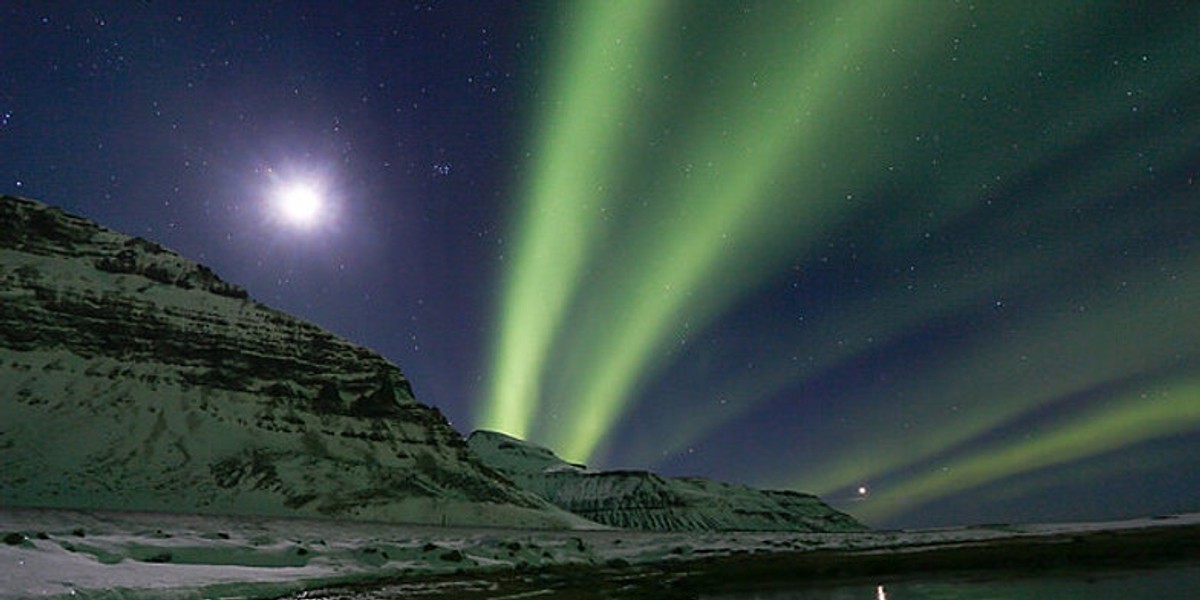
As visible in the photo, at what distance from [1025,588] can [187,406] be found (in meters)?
160

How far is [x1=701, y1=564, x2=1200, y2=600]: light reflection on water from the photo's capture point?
13.6m

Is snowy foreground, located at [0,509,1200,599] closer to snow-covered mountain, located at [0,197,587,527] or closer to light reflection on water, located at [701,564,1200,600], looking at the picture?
light reflection on water, located at [701,564,1200,600]

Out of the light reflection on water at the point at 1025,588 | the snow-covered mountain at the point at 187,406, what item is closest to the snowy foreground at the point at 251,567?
the light reflection on water at the point at 1025,588

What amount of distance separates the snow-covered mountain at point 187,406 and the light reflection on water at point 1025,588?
117621 millimetres

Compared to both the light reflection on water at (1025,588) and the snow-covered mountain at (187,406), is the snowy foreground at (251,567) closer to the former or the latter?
the light reflection on water at (1025,588)

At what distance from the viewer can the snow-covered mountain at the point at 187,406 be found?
118 meters

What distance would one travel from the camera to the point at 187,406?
142 metres

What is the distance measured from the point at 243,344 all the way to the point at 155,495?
203 ft

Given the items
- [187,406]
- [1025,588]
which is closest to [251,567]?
[1025,588]

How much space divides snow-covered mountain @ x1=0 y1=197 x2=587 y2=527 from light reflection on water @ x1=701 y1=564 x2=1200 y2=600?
118 m

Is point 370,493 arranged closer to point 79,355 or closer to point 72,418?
point 72,418

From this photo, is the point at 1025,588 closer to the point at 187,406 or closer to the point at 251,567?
the point at 251,567

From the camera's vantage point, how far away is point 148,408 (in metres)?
137

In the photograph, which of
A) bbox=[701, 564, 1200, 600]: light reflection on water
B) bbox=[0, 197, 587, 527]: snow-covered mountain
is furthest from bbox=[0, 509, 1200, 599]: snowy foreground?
bbox=[0, 197, 587, 527]: snow-covered mountain
